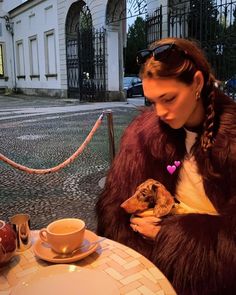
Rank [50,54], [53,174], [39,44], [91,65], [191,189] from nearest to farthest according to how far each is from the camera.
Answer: [191,189], [53,174], [91,65], [50,54], [39,44]

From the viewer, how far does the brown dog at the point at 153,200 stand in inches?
63.2

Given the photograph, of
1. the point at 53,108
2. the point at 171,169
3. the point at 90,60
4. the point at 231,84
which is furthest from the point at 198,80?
the point at 90,60

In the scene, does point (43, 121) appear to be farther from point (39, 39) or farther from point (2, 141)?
point (39, 39)

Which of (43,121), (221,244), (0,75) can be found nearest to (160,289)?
(221,244)

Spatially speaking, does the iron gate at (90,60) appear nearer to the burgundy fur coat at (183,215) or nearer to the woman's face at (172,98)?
the burgundy fur coat at (183,215)

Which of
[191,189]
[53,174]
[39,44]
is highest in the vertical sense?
[39,44]

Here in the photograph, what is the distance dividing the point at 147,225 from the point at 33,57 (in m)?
21.6

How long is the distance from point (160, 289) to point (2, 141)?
22.0 ft

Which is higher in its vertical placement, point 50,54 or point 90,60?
point 50,54

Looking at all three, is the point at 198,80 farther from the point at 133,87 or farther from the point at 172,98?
the point at 133,87

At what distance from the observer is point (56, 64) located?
62.4 ft

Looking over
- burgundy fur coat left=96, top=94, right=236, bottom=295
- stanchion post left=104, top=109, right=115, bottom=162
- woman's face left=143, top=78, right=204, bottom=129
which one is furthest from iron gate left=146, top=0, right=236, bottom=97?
woman's face left=143, top=78, right=204, bottom=129

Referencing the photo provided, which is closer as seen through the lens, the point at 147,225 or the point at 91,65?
the point at 147,225

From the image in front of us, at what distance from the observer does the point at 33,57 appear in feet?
72.3
